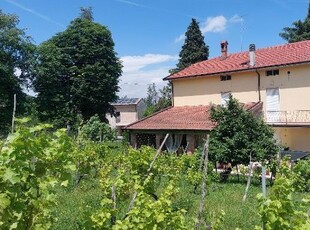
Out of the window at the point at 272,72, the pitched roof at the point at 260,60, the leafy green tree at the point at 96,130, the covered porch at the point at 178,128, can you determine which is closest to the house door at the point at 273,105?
the covered porch at the point at 178,128

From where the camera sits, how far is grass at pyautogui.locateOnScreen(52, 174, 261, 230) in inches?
343

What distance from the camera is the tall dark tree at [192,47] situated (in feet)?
135

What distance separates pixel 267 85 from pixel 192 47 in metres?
17.2

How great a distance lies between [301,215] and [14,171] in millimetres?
3028

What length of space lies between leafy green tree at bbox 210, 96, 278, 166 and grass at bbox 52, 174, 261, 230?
5.99ft

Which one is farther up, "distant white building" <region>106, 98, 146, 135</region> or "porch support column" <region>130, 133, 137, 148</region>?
"distant white building" <region>106, 98, 146, 135</region>

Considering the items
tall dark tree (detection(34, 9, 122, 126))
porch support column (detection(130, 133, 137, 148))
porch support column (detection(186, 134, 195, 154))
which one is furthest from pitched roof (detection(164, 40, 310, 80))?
tall dark tree (detection(34, 9, 122, 126))

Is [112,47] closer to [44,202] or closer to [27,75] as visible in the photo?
[27,75]

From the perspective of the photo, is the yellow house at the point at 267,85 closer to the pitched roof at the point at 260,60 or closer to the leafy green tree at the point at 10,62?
the pitched roof at the point at 260,60

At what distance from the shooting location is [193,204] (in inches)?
436

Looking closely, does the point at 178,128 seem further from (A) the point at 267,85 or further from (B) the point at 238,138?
(B) the point at 238,138

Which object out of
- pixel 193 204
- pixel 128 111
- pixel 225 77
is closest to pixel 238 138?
pixel 193 204

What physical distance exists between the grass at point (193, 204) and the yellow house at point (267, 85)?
9811mm

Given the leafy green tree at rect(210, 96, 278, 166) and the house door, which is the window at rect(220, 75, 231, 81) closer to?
the house door
